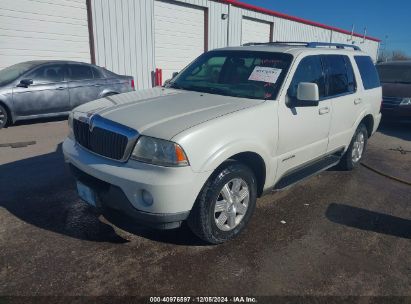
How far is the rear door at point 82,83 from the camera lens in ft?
29.4

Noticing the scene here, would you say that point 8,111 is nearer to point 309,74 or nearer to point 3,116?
point 3,116

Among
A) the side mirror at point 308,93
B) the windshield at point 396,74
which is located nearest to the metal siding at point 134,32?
the windshield at point 396,74

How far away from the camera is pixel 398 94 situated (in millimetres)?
8844

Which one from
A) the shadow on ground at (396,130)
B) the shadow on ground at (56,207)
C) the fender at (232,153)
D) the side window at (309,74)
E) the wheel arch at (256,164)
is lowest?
the shadow on ground at (396,130)

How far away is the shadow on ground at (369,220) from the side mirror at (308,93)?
1374mm

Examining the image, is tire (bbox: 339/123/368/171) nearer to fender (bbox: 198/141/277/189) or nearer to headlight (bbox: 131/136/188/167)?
fender (bbox: 198/141/277/189)

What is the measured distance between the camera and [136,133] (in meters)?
2.84

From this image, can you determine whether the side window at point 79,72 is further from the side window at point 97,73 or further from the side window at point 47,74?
the side window at point 47,74

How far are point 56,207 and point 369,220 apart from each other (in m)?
3.58

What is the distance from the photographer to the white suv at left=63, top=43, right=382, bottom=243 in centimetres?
278

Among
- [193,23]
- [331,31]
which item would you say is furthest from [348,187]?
[331,31]

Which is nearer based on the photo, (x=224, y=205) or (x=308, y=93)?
(x=224, y=205)

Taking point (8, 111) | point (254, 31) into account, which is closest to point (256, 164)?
point (8, 111)

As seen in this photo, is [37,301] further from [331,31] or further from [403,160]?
[331,31]
